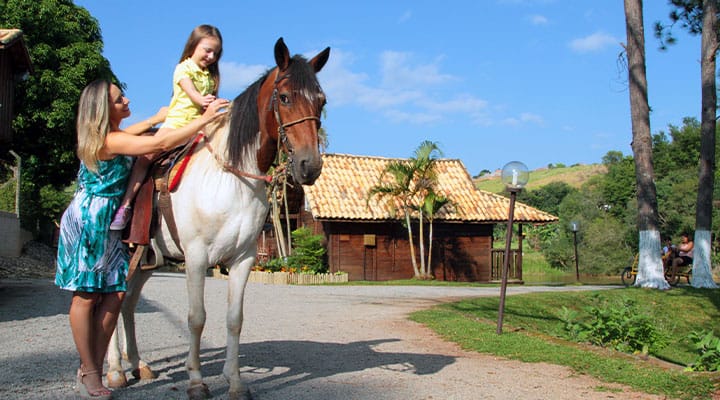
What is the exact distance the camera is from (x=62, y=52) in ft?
85.8

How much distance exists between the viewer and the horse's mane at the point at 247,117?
14.1 ft

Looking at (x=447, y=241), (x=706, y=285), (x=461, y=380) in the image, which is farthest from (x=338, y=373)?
(x=447, y=241)

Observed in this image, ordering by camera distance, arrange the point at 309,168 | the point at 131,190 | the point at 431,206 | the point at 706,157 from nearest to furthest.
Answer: the point at 309,168 → the point at 131,190 → the point at 706,157 → the point at 431,206

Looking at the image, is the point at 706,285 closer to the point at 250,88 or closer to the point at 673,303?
the point at 673,303

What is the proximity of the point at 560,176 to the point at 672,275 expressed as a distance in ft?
299

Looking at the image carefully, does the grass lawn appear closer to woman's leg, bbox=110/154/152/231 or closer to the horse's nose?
the horse's nose

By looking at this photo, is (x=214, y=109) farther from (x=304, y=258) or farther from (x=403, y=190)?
(x=403, y=190)

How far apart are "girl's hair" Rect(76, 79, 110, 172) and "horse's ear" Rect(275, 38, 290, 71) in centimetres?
122

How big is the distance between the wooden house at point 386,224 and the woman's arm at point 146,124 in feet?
61.1

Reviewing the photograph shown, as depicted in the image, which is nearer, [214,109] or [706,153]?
[214,109]

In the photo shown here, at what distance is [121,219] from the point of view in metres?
4.38

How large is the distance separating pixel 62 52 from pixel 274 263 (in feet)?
42.1

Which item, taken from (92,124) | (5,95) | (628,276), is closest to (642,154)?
(628,276)

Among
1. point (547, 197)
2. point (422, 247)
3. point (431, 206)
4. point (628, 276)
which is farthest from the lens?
point (547, 197)
